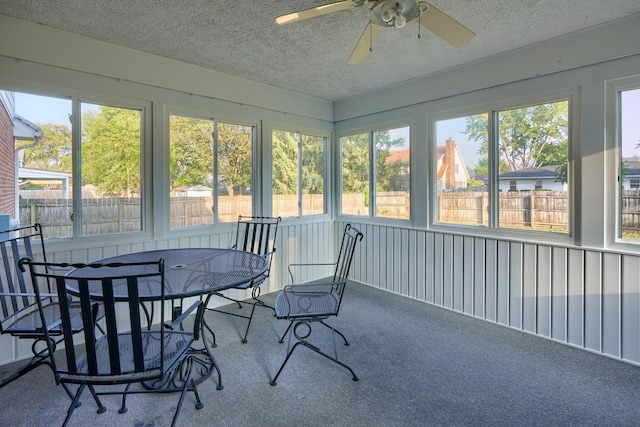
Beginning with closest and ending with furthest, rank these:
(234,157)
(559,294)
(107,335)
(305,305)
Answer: (107,335)
(305,305)
(559,294)
(234,157)

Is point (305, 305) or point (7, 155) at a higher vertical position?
point (7, 155)

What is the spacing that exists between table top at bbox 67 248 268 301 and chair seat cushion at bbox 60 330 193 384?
272 mm

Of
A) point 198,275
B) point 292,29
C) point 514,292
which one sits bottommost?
point 514,292

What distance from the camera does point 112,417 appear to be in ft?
6.17

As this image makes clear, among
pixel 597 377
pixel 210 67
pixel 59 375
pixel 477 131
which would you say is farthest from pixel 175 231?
pixel 597 377

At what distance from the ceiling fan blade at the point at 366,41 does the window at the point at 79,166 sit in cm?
213

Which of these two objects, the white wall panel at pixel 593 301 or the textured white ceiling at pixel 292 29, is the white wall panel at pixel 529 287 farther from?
the textured white ceiling at pixel 292 29

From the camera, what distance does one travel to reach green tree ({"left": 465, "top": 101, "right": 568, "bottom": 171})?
282 centimetres

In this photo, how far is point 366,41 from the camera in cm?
215

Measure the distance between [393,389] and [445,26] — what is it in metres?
2.27

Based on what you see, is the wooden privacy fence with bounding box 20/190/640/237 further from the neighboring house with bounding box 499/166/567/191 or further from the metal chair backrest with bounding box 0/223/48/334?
the metal chair backrest with bounding box 0/223/48/334

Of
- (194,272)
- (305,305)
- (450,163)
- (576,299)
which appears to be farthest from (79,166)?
(576,299)

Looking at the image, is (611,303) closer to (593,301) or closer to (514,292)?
(593,301)

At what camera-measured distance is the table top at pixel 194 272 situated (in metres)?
1.80
